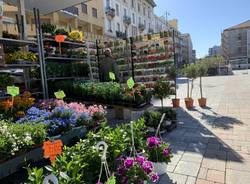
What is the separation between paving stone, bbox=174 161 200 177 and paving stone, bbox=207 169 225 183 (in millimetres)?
146

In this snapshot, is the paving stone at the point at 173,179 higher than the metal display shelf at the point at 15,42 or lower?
lower

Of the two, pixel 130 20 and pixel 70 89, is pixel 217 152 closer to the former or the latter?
pixel 70 89

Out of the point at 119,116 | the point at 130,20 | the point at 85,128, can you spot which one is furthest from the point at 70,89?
the point at 130,20

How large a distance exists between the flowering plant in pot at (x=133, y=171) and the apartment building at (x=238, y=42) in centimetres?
6278

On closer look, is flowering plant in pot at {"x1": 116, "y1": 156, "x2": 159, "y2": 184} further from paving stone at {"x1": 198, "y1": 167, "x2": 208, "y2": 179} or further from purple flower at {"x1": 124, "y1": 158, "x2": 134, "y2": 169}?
paving stone at {"x1": 198, "y1": 167, "x2": 208, "y2": 179}

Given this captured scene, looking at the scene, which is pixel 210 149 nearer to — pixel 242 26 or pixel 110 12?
pixel 110 12

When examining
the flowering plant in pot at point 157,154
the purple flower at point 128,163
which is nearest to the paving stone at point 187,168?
the flowering plant in pot at point 157,154

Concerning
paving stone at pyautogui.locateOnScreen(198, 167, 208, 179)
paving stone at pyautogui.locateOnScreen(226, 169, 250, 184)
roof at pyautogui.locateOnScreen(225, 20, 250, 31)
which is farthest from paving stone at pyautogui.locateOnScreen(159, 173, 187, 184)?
roof at pyautogui.locateOnScreen(225, 20, 250, 31)

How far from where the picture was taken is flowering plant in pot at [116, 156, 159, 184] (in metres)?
1.95

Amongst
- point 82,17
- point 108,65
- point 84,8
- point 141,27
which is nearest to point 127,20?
point 141,27

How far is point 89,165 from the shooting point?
1997mm

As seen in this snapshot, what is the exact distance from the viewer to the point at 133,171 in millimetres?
1988

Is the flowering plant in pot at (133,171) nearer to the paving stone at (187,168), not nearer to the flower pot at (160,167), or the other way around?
the flower pot at (160,167)

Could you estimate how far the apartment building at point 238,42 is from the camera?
5862 centimetres
